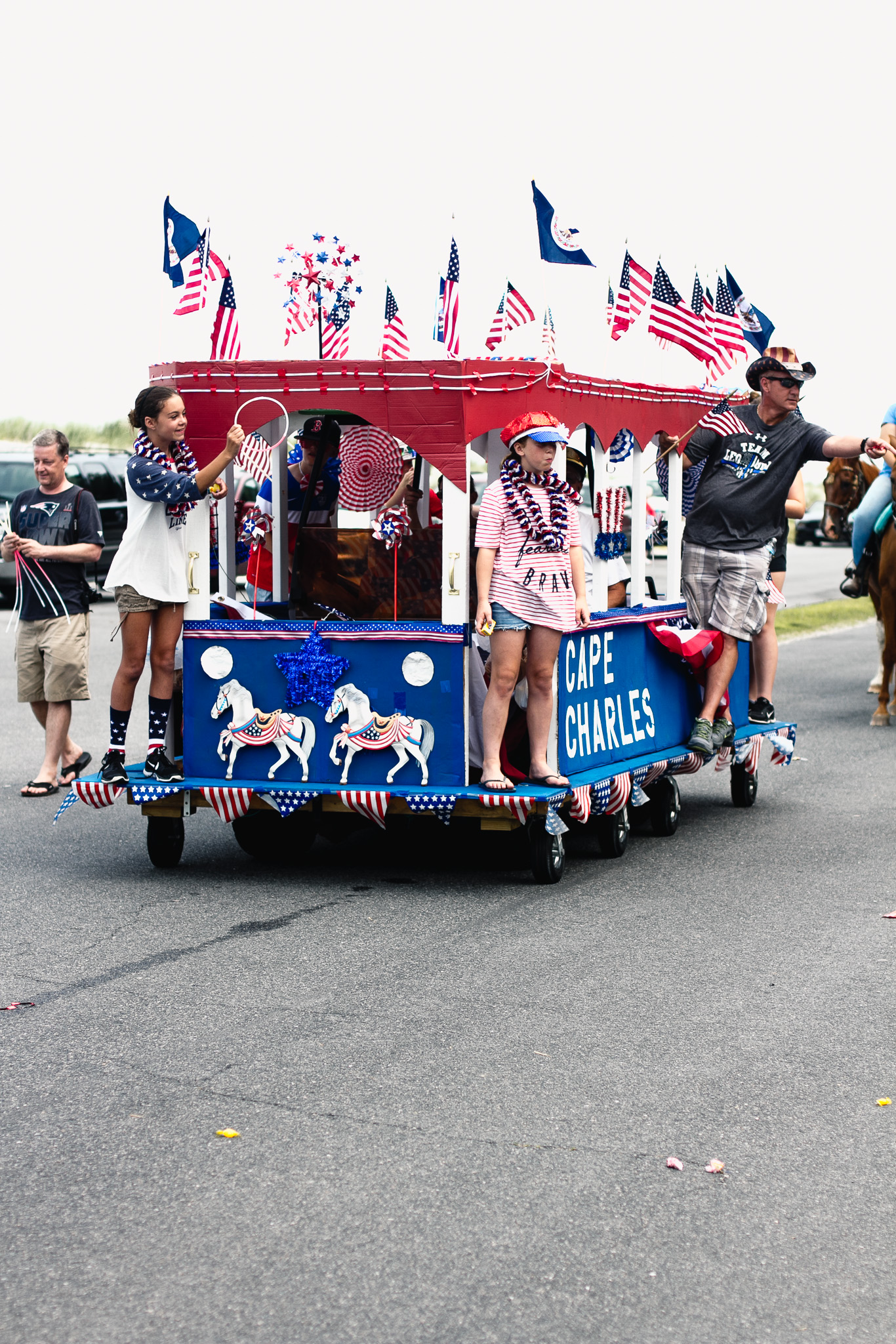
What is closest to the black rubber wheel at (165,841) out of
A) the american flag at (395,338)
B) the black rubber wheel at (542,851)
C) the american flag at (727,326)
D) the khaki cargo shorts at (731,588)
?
the black rubber wheel at (542,851)

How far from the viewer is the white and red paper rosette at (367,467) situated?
899 centimetres

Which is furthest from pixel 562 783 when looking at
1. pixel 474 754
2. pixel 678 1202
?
pixel 678 1202

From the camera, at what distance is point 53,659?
33.9ft

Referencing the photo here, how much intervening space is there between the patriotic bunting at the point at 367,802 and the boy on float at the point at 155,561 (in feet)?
2.92

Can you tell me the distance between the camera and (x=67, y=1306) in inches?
143

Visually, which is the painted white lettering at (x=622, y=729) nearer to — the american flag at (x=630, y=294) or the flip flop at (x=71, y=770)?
the american flag at (x=630, y=294)

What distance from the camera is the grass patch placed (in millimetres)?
23769

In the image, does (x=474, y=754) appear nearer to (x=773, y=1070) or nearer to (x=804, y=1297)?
(x=773, y=1070)

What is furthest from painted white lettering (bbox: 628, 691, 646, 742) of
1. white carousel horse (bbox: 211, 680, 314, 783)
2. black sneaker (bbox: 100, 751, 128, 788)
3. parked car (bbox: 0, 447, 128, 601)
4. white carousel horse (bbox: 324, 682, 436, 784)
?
parked car (bbox: 0, 447, 128, 601)

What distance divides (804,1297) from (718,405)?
21.9 feet

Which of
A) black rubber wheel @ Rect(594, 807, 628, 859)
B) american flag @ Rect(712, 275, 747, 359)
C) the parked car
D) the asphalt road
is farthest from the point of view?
the parked car

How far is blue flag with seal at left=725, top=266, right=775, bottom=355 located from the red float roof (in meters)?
2.58

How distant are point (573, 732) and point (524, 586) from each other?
81cm

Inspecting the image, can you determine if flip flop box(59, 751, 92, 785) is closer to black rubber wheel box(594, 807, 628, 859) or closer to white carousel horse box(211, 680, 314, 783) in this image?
white carousel horse box(211, 680, 314, 783)
